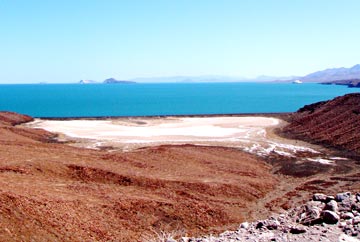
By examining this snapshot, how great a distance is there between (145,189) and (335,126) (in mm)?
38877

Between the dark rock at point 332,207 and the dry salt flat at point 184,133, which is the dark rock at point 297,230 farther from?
the dry salt flat at point 184,133

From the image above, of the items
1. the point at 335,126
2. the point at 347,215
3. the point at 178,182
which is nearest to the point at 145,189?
the point at 178,182

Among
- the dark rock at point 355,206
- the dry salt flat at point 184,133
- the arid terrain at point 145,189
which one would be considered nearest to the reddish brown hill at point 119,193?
the arid terrain at point 145,189

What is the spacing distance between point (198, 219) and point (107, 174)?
8138 mm

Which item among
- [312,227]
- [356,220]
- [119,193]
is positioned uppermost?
[356,220]

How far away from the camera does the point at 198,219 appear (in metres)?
23.5

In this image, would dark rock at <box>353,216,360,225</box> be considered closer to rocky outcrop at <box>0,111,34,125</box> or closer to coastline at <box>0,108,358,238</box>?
coastline at <box>0,108,358,238</box>

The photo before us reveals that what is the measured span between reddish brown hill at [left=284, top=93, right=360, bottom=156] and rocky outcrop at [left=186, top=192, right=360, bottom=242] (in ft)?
93.1

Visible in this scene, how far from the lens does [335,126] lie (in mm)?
57844

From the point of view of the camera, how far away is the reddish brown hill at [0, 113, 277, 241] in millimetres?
19375

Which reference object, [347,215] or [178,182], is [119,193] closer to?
[178,182]

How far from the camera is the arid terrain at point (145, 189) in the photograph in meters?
19.7

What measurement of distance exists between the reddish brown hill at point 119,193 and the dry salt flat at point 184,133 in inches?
470

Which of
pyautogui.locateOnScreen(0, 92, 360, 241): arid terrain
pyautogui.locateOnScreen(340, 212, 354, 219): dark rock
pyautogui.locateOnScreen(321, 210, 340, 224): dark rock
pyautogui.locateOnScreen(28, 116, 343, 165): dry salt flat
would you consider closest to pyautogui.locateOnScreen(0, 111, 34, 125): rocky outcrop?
pyautogui.locateOnScreen(28, 116, 343, 165): dry salt flat
